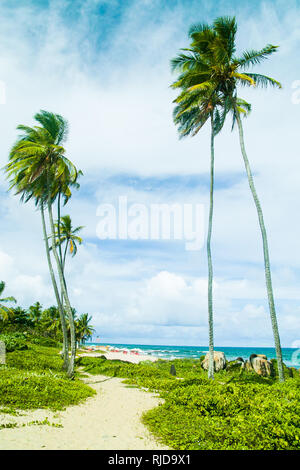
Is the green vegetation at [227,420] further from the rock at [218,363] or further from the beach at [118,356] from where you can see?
the beach at [118,356]

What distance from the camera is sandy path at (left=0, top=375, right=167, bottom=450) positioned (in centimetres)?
573

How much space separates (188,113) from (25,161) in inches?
345

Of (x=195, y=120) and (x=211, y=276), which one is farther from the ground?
(x=195, y=120)

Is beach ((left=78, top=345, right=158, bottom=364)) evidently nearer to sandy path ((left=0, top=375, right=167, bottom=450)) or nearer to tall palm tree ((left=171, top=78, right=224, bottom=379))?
tall palm tree ((left=171, top=78, right=224, bottom=379))

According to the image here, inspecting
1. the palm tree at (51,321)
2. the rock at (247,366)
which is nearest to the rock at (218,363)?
the rock at (247,366)

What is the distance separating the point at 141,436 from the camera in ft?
21.4

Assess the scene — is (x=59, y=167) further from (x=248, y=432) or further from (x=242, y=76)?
(x=248, y=432)

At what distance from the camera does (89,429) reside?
6949 mm

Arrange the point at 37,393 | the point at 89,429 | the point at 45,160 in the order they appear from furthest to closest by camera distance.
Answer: the point at 45,160 → the point at 37,393 → the point at 89,429

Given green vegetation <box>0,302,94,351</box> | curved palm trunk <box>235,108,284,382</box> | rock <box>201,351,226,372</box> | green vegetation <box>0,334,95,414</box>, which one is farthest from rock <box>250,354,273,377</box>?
green vegetation <box>0,302,94,351</box>

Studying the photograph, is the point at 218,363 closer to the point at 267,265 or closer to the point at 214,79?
the point at 267,265

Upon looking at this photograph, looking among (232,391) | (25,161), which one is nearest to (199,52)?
(25,161)

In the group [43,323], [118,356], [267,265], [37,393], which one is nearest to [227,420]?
[37,393]

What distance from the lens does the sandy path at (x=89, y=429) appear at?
5734mm
